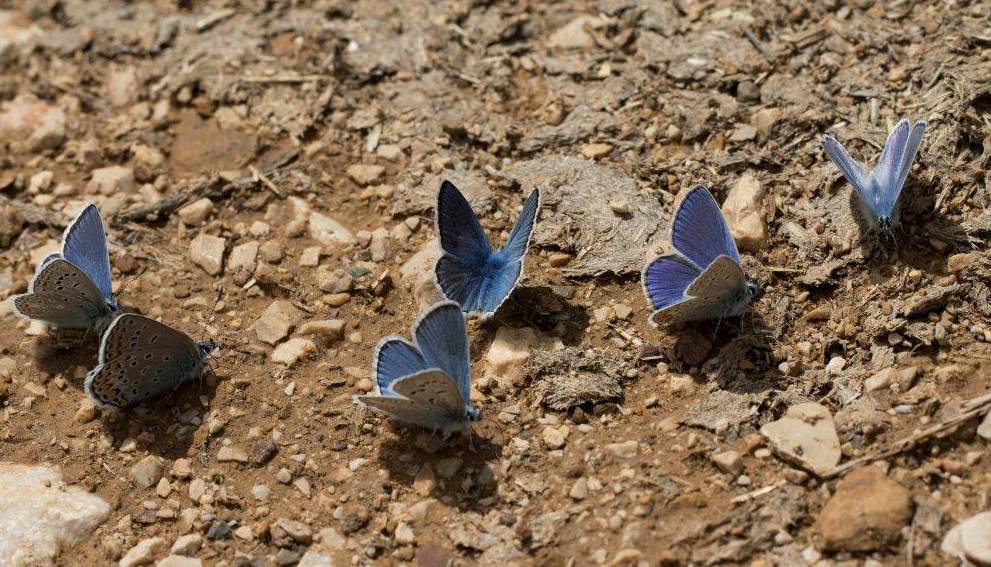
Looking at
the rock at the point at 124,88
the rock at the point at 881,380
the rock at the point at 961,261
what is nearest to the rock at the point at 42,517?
the rock at the point at 124,88

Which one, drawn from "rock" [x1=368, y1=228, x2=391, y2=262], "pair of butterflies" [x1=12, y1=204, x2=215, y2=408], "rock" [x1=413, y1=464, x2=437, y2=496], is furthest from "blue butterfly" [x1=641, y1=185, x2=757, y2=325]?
"pair of butterflies" [x1=12, y1=204, x2=215, y2=408]

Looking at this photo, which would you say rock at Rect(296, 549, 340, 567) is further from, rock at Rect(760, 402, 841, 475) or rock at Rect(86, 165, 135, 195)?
rock at Rect(86, 165, 135, 195)

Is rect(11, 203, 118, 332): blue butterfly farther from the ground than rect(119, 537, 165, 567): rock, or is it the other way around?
rect(11, 203, 118, 332): blue butterfly

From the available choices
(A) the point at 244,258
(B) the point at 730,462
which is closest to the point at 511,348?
(B) the point at 730,462

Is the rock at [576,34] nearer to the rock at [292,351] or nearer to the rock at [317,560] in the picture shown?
the rock at [292,351]

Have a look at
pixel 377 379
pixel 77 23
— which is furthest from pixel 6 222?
pixel 377 379

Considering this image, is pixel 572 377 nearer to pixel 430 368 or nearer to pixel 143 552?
pixel 430 368
